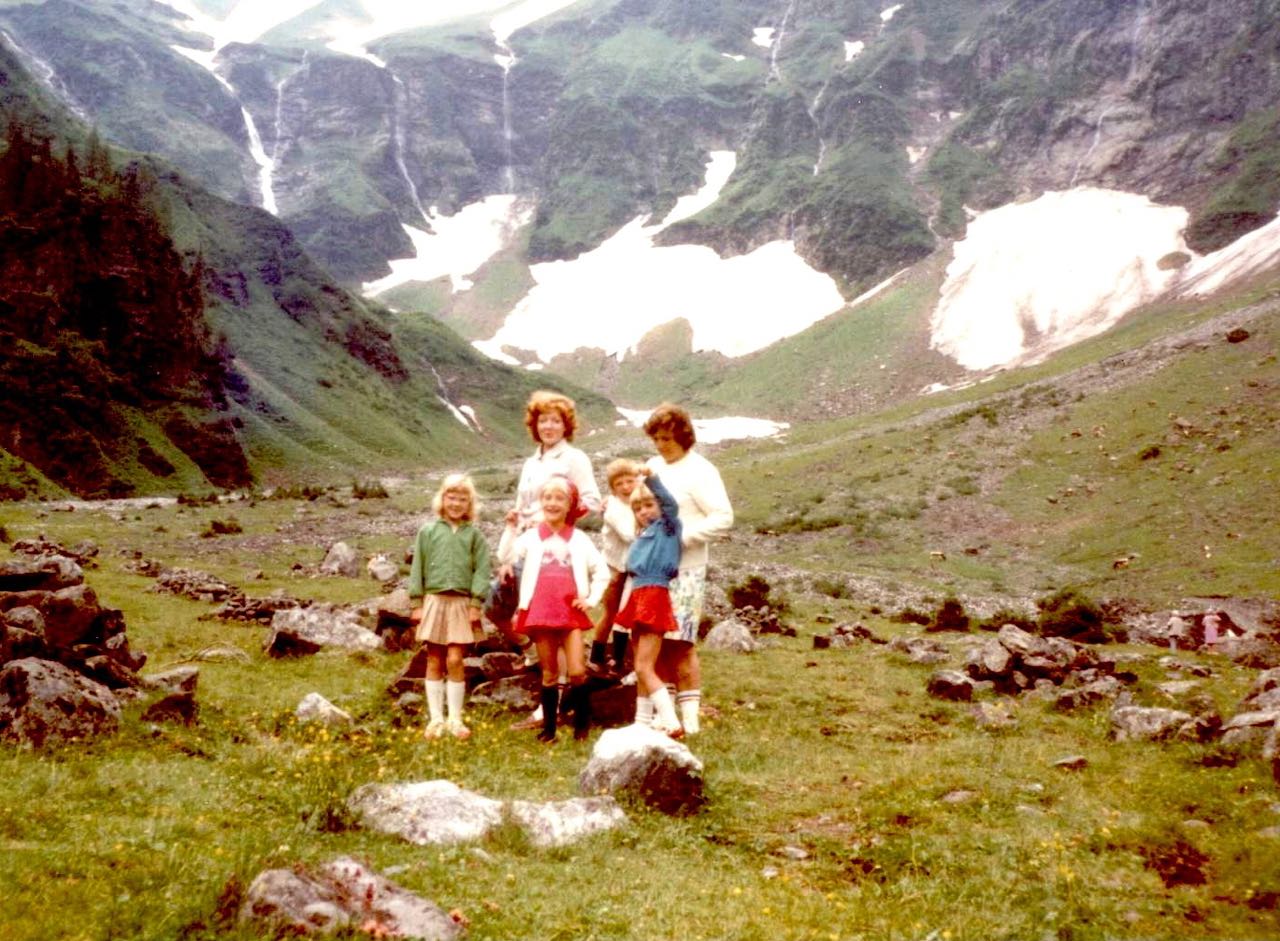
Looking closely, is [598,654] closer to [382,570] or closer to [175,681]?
[175,681]

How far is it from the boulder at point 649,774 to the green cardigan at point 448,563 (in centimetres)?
337

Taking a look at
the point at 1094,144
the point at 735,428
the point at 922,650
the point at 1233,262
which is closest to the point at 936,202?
the point at 1094,144

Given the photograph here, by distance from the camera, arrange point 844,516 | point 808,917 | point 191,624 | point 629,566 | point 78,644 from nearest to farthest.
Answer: point 808,917
point 629,566
point 78,644
point 191,624
point 844,516

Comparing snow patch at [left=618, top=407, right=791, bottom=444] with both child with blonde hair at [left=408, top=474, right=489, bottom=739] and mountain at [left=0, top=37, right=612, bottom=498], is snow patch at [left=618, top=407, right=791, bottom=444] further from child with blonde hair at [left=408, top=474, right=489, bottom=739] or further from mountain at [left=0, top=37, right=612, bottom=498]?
child with blonde hair at [left=408, top=474, right=489, bottom=739]

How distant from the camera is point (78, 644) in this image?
1249 cm

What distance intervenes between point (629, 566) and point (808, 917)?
542 centimetres

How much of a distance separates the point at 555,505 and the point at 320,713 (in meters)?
3.84

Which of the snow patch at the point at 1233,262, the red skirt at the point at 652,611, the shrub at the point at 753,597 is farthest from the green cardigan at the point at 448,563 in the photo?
the snow patch at the point at 1233,262

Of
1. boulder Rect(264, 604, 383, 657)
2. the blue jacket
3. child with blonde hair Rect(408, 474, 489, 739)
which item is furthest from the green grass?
the blue jacket

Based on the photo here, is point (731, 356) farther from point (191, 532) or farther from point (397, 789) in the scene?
point (397, 789)

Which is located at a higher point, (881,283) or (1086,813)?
(881,283)

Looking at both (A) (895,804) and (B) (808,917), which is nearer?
(B) (808,917)

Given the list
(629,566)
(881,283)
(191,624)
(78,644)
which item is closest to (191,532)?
(191,624)

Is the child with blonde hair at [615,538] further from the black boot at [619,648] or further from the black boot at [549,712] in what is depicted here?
the black boot at [549,712]
